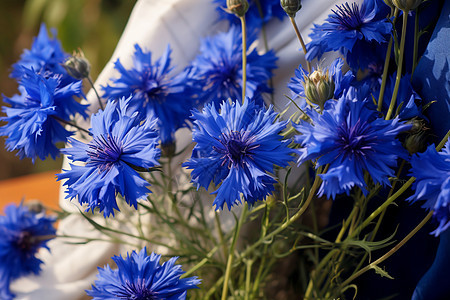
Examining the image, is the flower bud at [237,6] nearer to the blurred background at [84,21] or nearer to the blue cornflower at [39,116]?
the blue cornflower at [39,116]

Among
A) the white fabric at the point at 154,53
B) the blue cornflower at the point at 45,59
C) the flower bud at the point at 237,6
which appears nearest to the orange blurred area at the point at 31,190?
the white fabric at the point at 154,53

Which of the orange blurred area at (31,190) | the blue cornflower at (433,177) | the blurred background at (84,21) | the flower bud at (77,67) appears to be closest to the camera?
the blue cornflower at (433,177)

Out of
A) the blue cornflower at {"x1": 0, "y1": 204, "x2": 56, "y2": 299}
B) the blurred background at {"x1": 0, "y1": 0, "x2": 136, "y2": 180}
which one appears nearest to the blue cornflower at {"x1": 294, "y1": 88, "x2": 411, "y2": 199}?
the blue cornflower at {"x1": 0, "y1": 204, "x2": 56, "y2": 299}

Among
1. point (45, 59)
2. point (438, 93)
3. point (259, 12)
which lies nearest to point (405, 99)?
point (438, 93)

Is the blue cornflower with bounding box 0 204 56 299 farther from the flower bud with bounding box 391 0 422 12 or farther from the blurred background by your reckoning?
the blurred background

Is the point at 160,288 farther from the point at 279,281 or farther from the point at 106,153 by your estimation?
the point at 279,281

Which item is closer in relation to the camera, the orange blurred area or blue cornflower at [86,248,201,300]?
blue cornflower at [86,248,201,300]
